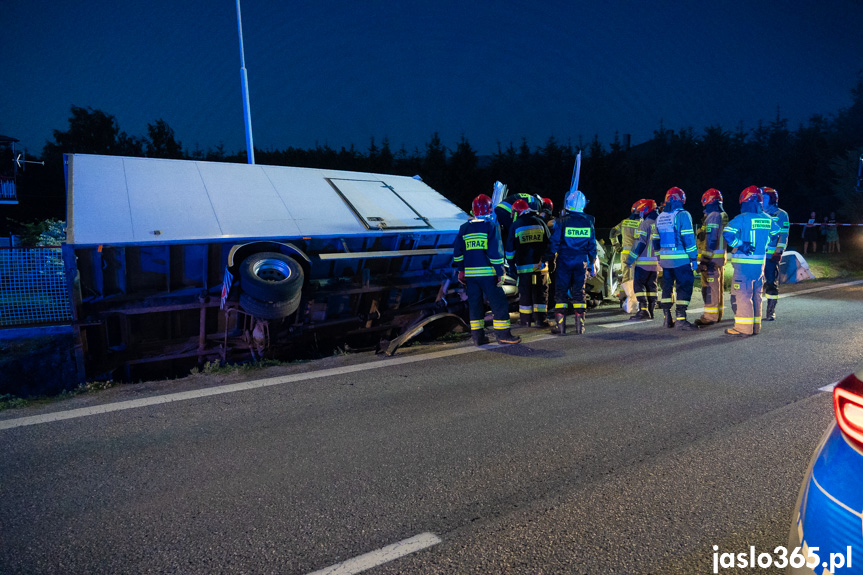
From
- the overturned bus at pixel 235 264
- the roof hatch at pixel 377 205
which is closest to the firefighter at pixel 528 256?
the overturned bus at pixel 235 264

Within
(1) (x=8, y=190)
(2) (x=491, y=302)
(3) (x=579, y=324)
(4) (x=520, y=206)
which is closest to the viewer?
(2) (x=491, y=302)

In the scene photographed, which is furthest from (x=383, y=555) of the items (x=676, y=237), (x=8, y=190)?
(x=8, y=190)

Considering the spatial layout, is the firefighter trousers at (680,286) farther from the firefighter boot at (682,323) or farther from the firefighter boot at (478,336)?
the firefighter boot at (478,336)

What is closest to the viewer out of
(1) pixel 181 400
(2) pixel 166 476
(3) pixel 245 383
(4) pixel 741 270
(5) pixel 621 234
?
(2) pixel 166 476

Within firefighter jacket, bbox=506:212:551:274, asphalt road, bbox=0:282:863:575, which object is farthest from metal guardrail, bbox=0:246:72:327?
firefighter jacket, bbox=506:212:551:274

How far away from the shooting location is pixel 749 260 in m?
7.18

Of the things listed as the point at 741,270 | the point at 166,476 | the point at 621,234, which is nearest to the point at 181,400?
the point at 166,476

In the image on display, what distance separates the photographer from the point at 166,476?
3139 millimetres

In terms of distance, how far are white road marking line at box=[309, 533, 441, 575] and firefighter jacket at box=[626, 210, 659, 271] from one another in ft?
22.3

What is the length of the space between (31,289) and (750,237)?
9816 millimetres

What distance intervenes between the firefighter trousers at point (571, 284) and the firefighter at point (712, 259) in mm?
1883

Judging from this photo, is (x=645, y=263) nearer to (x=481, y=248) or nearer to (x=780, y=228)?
(x=780, y=228)

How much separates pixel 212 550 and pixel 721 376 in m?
4.75

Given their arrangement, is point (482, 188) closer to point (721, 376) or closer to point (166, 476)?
point (721, 376)
